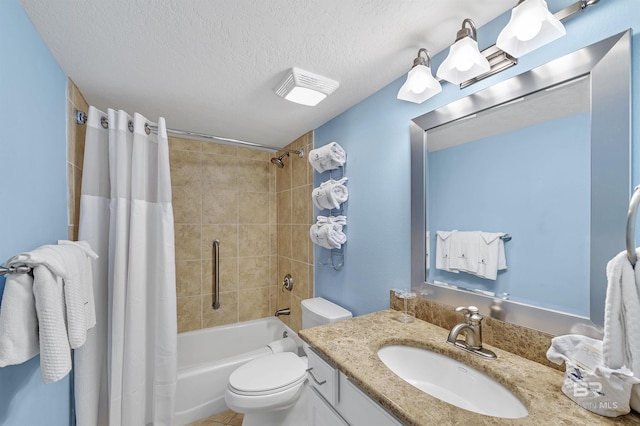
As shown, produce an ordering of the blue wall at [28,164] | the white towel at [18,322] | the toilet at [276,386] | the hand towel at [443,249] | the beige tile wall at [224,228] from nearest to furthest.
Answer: the white towel at [18,322], the blue wall at [28,164], the hand towel at [443,249], the toilet at [276,386], the beige tile wall at [224,228]

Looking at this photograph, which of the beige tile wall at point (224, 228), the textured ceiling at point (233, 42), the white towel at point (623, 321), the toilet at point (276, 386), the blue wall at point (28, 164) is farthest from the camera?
the beige tile wall at point (224, 228)

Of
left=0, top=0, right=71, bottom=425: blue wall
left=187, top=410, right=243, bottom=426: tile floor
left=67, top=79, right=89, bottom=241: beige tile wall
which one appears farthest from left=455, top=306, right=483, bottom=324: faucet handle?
left=67, top=79, right=89, bottom=241: beige tile wall

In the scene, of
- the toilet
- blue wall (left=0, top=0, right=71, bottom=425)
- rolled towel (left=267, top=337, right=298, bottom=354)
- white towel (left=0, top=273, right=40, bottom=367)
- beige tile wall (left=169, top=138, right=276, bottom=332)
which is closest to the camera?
white towel (left=0, top=273, right=40, bottom=367)

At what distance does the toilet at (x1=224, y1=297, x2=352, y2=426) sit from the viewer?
4.78 feet

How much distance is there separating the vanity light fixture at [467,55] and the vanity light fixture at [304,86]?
65cm

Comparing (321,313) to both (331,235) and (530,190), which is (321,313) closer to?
(331,235)

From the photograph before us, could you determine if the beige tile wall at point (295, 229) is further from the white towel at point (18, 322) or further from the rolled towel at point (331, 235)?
the white towel at point (18, 322)

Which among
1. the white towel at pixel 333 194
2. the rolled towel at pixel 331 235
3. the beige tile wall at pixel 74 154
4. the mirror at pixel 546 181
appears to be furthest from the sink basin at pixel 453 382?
the beige tile wall at pixel 74 154

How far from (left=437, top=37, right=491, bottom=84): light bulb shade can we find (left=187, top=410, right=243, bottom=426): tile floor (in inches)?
99.7

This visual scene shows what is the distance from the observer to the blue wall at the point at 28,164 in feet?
2.69

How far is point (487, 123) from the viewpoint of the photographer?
3.41 ft

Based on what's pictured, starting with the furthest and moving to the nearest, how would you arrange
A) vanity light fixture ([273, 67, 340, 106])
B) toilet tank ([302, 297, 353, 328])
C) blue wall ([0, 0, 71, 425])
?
toilet tank ([302, 297, 353, 328]) < vanity light fixture ([273, 67, 340, 106]) < blue wall ([0, 0, 71, 425])

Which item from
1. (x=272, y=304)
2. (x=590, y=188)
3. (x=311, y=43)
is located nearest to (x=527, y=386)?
(x=590, y=188)

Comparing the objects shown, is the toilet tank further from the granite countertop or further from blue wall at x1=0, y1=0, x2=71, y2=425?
blue wall at x1=0, y1=0, x2=71, y2=425
